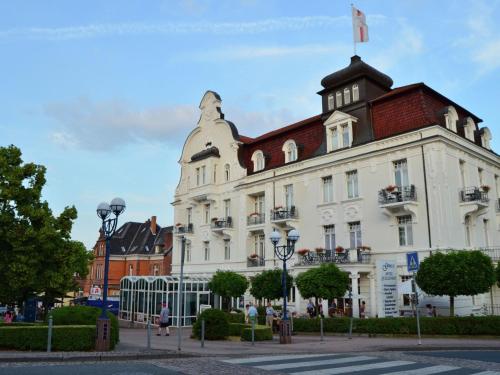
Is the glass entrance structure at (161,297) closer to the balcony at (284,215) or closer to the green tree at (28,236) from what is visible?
the balcony at (284,215)

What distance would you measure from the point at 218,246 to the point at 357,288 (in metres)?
14.9

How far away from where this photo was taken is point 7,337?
1455cm

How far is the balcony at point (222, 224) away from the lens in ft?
126

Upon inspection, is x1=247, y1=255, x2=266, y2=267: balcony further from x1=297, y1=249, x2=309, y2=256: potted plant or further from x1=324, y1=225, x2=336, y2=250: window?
x1=324, y1=225, x2=336, y2=250: window

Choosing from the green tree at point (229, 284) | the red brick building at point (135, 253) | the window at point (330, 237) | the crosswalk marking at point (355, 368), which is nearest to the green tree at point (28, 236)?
the green tree at point (229, 284)

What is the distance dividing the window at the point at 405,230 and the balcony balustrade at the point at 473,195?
3.25 m

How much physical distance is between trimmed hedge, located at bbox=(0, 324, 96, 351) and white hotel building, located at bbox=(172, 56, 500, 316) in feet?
51.1

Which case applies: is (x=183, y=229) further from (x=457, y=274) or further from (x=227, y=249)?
(x=457, y=274)

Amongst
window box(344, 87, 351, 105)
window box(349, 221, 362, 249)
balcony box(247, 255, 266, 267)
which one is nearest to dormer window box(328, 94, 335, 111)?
window box(344, 87, 351, 105)

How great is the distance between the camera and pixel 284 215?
33.6 metres

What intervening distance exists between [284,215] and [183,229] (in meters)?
12.6

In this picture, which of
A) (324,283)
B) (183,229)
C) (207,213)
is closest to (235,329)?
(324,283)

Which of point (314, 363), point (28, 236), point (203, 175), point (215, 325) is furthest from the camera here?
point (203, 175)

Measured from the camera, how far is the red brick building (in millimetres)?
65188
